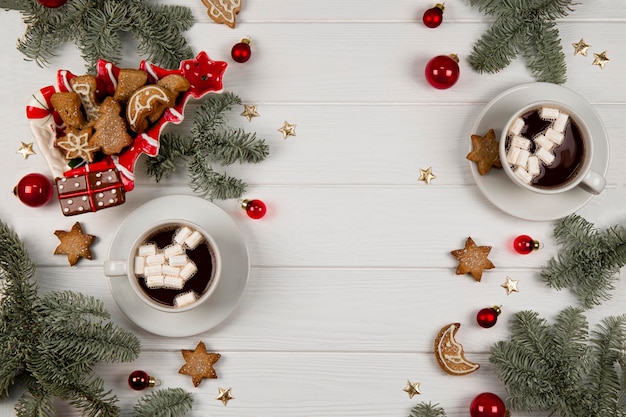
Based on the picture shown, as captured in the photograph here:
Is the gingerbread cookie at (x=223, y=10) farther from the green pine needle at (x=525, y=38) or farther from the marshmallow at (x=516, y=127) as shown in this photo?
the marshmallow at (x=516, y=127)

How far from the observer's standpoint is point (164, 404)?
1196 mm

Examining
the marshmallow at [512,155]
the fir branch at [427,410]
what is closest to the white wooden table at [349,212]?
the fir branch at [427,410]

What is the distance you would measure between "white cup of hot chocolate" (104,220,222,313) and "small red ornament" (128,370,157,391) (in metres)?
0.20

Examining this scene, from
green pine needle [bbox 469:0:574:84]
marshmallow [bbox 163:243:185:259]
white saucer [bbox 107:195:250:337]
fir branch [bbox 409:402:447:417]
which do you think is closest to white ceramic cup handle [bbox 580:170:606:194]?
green pine needle [bbox 469:0:574:84]

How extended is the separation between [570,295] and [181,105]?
0.93m

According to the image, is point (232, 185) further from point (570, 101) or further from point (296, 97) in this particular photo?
point (570, 101)

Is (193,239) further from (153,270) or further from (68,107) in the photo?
(68,107)

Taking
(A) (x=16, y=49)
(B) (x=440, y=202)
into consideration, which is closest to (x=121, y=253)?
(A) (x=16, y=49)

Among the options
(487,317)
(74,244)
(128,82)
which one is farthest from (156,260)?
(487,317)

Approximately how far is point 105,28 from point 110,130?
255mm

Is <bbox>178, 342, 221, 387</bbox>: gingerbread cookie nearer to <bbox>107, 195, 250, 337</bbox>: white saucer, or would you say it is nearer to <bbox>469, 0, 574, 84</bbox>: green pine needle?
<bbox>107, 195, 250, 337</bbox>: white saucer

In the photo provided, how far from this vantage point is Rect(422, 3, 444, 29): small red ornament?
1.22 meters

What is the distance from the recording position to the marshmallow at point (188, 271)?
1.11 m

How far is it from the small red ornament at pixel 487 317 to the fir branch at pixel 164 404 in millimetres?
642
